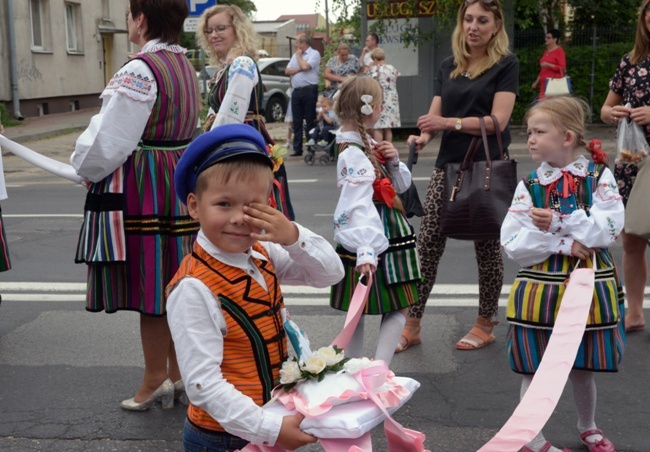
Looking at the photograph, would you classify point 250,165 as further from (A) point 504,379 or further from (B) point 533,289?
(A) point 504,379

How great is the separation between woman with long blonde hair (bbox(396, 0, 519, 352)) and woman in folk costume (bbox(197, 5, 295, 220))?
96cm

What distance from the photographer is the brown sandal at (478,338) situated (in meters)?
5.16

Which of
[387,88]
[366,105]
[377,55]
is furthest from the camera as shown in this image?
[387,88]

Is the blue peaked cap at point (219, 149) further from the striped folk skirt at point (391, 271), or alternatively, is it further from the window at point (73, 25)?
the window at point (73, 25)

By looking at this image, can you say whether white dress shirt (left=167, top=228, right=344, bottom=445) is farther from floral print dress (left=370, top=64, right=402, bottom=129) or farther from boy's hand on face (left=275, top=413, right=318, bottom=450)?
floral print dress (left=370, top=64, right=402, bottom=129)

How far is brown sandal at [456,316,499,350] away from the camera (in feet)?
16.9

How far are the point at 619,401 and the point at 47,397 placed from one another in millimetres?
2958

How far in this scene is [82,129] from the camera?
2302 centimetres

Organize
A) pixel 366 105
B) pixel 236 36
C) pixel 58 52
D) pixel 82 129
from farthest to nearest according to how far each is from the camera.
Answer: pixel 58 52
pixel 82 129
pixel 236 36
pixel 366 105

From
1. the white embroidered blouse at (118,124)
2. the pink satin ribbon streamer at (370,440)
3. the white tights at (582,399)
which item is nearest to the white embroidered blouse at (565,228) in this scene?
the white tights at (582,399)

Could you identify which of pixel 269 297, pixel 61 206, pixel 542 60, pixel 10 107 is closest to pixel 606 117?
pixel 269 297

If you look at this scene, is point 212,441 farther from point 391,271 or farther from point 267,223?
point 391,271

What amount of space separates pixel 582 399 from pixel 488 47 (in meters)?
2.15

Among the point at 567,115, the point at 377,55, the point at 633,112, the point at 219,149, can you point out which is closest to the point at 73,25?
the point at 377,55
